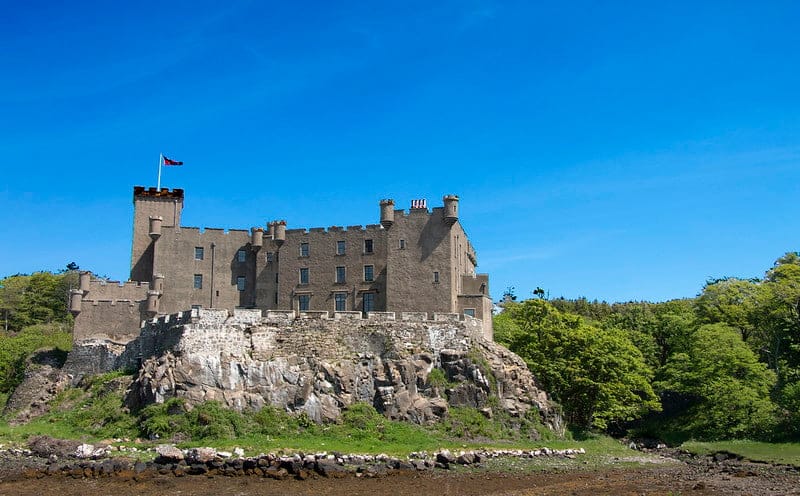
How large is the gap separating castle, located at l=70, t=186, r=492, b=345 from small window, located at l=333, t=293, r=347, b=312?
8 cm

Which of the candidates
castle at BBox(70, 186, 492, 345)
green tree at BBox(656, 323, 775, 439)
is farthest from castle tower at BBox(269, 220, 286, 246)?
green tree at BBox(656, 323, 775, 439)

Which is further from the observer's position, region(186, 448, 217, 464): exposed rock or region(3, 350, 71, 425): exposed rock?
region(3, 350, 71, 425): exposed rock

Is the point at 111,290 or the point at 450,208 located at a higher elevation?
the point at 450,208

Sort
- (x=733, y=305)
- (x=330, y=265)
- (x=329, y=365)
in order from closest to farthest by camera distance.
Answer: (x=329, y=365) < (x=330, y=265) < (x=733, y=305)

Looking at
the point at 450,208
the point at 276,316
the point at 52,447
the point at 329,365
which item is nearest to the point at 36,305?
the point at 276,316

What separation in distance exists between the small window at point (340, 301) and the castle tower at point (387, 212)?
670 cm

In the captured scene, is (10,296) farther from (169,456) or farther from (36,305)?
(169,456)

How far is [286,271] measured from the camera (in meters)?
62.8

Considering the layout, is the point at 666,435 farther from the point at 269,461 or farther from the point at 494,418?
the point at 269,461

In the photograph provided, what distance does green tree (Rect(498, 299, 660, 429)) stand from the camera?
57.1 m

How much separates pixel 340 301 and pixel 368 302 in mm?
2427

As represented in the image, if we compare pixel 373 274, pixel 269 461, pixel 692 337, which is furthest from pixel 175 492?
pixel 692 337

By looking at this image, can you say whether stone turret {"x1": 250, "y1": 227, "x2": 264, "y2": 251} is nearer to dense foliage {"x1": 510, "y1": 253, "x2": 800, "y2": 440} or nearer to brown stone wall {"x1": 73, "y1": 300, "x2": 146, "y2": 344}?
brown stone wall {"x1": 73, "y1": 300, "x2": 146, "y2": 344}

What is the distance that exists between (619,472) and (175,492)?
23.5 metres
